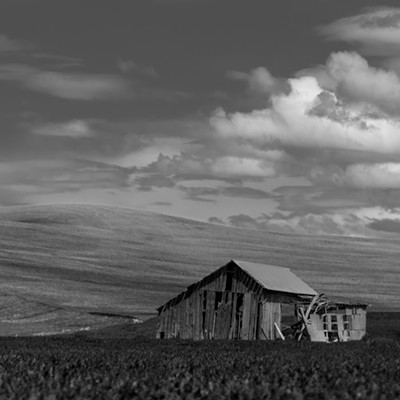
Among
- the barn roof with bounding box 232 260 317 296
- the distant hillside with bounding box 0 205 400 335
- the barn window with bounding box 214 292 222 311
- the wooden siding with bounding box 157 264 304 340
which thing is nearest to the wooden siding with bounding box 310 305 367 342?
the barn roof with bounding box 232 260 317 296

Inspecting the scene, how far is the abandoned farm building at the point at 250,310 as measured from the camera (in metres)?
61.6

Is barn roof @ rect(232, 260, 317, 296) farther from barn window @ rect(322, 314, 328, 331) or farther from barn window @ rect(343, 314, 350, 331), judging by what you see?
barn window @ rect(343, 314, 350, 331)

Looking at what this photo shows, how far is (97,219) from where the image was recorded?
14250 cm

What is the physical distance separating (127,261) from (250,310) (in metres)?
55.9

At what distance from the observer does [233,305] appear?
62375 millimetres

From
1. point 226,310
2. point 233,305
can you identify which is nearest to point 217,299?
point 226,310

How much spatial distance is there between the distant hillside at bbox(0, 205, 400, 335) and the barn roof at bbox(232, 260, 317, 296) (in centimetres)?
1576

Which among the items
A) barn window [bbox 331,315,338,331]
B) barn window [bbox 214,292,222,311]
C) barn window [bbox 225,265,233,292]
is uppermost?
barn window [bbox 225,265,233,292]

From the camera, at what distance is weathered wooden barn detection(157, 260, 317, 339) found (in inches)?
2421

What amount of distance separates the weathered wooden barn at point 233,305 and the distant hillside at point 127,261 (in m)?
11.9

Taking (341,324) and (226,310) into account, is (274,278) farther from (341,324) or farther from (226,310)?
(341,324)

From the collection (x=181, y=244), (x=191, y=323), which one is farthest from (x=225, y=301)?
(x=181, y=244)

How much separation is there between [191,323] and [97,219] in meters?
80.3

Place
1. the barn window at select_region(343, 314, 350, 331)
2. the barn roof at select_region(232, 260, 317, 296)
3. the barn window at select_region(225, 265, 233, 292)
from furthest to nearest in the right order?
the barn window at select_region(343, 314, 350, 331)
the barn window at select_region(225, 265, 233, 292)
the barn roof at select_region(232, 260, 317, 296)
